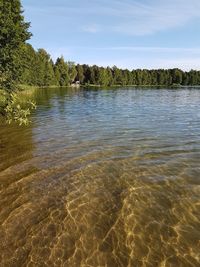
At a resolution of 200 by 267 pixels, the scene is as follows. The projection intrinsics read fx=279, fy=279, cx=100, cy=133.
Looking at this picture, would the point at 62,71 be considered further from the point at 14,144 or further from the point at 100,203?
the point at 100,203

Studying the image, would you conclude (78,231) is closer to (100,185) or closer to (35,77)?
(100,185)

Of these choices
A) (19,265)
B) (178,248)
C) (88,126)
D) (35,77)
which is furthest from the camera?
(35,77)

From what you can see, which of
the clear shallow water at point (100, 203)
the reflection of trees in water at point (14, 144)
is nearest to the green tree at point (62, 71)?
the reflection of trees in water at point (14, 144)

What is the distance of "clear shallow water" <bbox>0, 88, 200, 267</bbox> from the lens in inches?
379

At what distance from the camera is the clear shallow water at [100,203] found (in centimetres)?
963

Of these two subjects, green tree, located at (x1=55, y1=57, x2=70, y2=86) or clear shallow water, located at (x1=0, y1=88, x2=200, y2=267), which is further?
green tree, located at (x1=55, y1=57, x2=70, y2=86)

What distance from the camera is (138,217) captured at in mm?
11766

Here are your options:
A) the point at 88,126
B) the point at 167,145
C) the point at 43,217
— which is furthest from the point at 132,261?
the point at 88,126

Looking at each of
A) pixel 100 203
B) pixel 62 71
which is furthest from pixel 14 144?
pixel 62 71

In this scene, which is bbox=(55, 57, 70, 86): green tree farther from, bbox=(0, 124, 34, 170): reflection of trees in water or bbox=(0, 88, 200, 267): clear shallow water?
bbox=(0, 88, 200, 267): clear shallow water

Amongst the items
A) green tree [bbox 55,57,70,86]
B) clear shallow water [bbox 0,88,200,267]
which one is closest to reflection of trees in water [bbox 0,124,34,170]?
clear shallow water [bbox 0,88,200,267]

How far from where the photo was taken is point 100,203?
12945 mm

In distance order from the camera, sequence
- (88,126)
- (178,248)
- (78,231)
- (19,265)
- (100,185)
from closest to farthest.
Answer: (19,265) < (178,248) < (78,231) < (100,185) < (88,126)

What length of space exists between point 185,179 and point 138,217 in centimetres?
483
